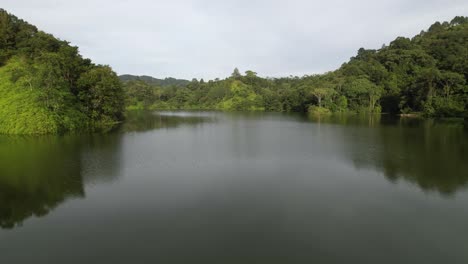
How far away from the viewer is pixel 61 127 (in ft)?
97.9

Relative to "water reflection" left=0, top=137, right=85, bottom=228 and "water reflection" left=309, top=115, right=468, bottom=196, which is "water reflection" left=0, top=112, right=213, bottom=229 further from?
"water reflection" left=309, top=115, right=468, bottom=196

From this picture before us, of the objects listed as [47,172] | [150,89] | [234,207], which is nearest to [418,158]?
[234,207]

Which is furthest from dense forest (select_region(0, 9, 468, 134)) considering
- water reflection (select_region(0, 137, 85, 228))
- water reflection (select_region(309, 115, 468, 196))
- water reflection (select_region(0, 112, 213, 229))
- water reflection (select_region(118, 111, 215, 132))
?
water reflection (select_region(309, 115, 468, 196))

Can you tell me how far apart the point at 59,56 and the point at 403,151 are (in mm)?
33668

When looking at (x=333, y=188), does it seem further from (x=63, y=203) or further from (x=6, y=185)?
(x=6, y=185)

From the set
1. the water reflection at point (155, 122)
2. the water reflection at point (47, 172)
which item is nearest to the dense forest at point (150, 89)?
the water reflection at point (155, 122)

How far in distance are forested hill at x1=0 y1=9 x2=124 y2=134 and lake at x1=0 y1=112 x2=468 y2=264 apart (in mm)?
11404

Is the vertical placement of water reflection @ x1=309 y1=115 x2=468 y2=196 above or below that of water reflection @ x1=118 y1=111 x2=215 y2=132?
below

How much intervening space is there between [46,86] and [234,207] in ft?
91.1

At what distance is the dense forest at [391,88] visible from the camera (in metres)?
49.1

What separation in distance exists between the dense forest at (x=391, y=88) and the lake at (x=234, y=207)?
37.1 meters

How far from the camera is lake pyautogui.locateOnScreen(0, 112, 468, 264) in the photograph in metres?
7.54

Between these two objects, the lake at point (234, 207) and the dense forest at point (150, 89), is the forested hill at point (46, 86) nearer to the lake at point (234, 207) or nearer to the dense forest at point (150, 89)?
the dense forest at point (150, 89)

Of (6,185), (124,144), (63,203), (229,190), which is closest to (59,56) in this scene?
(124,144)
